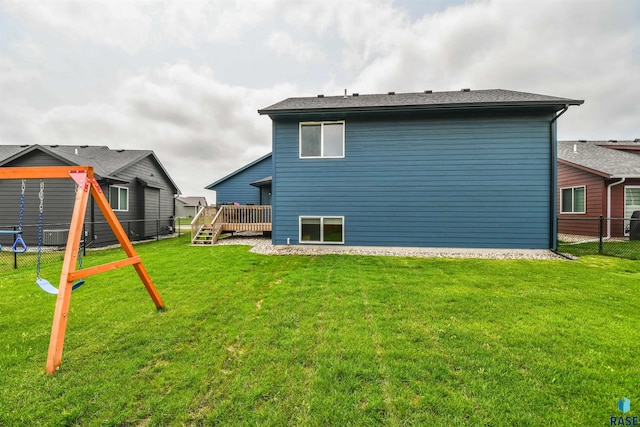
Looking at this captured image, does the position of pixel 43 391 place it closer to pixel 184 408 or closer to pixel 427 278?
pixel 184 408

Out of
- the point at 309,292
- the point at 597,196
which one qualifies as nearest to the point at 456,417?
the point at 309,292

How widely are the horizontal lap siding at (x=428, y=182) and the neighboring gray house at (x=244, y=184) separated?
8.45 metres

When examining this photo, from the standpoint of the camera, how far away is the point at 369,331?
116 inches

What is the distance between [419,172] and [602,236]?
794 centimetres

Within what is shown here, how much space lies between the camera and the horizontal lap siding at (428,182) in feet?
25.3

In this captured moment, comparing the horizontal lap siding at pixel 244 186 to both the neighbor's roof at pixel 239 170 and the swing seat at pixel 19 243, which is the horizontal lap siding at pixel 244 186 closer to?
the neighbor's roof at pixel 239 170

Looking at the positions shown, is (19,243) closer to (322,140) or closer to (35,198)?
(322,140)

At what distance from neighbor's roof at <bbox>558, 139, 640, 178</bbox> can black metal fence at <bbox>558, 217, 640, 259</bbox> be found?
198cm

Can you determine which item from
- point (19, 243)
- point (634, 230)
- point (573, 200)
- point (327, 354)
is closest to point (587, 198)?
point (573, 200)

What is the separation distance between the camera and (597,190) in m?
10.6

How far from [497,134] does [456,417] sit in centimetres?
849

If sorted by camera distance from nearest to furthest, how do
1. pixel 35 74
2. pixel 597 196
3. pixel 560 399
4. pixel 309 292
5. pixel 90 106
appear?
pixel 560 399 → pixel 309 292 → pixel 597 196 → pixel 35 74 → pixel 90 106

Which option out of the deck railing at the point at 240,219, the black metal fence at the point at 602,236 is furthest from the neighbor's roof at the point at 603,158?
the deck railing at the point at 240,219

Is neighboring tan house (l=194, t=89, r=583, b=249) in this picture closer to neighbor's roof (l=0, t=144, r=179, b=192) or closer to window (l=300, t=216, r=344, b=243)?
window (l=300, t=216, r=344, b=243)
